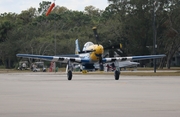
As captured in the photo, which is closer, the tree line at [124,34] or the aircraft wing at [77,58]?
the aircraft wing at [77,58]

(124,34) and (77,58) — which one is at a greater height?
(124,34)

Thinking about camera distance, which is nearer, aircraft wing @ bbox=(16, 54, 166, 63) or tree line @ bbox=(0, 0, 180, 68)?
aircraft wing @ bbox=(16, 54, 166, 63)

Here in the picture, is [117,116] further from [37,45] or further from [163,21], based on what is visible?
[37,45]

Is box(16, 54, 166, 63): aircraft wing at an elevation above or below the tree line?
below

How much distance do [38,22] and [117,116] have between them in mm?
135658

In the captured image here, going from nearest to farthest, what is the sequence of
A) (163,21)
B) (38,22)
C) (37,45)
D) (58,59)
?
(58,59) → (163,21) → (37,45) → (38,22)

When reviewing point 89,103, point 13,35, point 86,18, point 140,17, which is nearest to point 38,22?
point 86,18

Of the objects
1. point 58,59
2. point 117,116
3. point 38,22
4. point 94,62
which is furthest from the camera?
point 38,22

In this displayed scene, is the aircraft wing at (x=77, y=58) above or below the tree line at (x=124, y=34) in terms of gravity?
below

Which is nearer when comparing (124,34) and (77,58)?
(77,58)

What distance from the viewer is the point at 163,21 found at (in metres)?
97.4

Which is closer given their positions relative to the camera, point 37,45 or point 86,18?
point 37,45

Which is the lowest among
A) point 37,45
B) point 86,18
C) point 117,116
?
point 117,116

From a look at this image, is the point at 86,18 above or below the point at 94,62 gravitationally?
above
